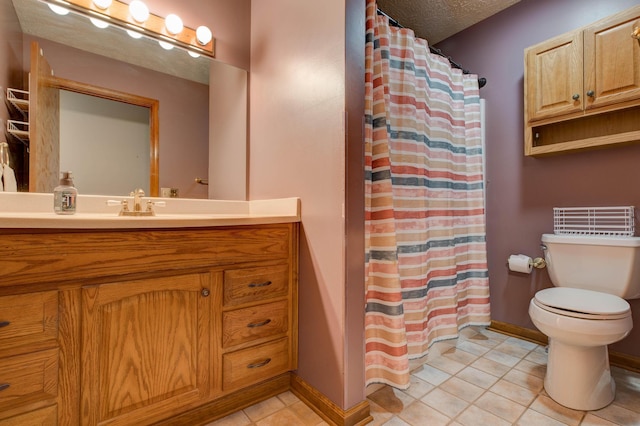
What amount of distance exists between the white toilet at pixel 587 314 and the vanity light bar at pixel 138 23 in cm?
220

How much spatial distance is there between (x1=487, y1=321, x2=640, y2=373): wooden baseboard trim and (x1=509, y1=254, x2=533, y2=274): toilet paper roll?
420mm

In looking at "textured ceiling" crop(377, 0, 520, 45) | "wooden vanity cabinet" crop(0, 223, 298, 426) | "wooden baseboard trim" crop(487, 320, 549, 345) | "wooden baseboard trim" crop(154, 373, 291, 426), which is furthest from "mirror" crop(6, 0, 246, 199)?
"wooden baseboard trim" crop(487, 320, 549, 345)

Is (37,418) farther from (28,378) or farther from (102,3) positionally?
(102,3)

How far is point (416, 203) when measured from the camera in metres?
1.60

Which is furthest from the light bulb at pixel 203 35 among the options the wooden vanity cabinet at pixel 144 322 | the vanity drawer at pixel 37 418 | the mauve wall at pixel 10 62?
the vanity drawer at pixel 37 418

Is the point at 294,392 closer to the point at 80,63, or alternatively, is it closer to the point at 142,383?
the point at 142,383

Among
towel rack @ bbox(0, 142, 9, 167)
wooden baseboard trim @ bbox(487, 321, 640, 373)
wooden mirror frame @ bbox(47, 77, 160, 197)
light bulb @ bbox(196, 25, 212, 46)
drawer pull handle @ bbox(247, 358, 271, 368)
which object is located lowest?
wooden baseboard trim @ bbox(487, 321, 640, 373)

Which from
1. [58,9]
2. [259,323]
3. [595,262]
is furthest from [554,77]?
[58,9]

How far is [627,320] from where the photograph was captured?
1.32 metres

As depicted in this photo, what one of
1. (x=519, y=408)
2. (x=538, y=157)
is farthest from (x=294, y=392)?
(x=538, y=157)

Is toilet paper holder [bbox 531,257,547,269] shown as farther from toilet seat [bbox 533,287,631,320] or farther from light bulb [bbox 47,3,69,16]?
light bulb [bbox 47,3,69,16]

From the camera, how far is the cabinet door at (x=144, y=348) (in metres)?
0.99

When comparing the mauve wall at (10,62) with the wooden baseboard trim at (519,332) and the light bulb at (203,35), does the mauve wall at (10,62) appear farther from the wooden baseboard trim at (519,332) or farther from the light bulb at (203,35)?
the wooden baseboard trim at (519,332)

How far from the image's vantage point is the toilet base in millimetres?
1352
